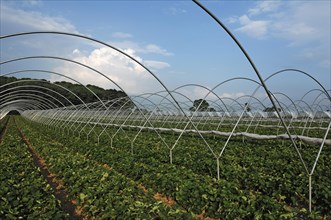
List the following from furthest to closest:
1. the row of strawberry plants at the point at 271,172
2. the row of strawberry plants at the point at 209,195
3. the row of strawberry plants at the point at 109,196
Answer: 1. the row of strawberry plants at the point at 271,172
2. the row of strawberry plants at the point at 209,195
3. the row of strawberry plants at the point at 109,196

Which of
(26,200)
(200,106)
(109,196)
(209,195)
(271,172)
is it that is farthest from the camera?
(200,106)

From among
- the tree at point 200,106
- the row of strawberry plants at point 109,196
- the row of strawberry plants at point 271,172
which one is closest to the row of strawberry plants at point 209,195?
the row of strawberry plants at point 271,172

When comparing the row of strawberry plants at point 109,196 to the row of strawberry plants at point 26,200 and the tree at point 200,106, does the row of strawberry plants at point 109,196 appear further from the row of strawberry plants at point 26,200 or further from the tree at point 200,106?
the tree at point 200,106

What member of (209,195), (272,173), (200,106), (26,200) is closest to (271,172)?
(272,173)

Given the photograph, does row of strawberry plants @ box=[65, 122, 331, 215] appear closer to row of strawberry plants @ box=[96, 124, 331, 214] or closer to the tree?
row of strawberry plants @ box=[96, 124, 331, 214]

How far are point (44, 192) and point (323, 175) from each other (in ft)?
22.0

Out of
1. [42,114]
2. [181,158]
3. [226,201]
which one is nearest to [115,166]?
[181,158]

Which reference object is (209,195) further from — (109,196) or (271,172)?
(271,172)

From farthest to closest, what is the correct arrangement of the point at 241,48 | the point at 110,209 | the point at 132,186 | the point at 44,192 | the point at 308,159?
the point at 308,159 < the point at 132,186 < the point at 44,192 < the point at 110,209 < the point at 241,48

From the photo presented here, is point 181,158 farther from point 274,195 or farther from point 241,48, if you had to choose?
point 241,48

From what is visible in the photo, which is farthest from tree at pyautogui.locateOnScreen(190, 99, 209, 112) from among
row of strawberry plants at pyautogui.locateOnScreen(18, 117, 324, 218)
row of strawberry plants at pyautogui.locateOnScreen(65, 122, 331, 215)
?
row of strawberry plants at pyautogui.locateOnScreen(18, 117, 324, 218)

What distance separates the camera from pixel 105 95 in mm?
89750

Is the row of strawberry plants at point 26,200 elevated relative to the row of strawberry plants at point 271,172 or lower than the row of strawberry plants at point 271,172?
elevated

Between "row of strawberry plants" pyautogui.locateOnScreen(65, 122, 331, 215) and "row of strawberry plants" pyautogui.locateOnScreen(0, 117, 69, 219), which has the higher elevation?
"row of strawberry plants" pyautogui.locateOnScreen(0, 117, 69, 219)
